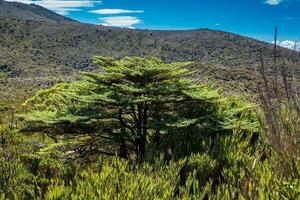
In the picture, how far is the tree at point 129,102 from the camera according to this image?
10906 millimetres

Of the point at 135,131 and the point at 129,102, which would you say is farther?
the point at 135,131

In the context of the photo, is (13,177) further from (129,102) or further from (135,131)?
(135,131)

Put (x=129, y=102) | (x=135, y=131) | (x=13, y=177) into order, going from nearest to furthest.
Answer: (x=13, y=177), (x=129, y=102), (x=135, y=131)

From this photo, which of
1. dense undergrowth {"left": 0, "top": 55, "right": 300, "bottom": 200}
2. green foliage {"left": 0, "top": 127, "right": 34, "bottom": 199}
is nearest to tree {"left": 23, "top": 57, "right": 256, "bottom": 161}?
dense undergrowth {"left": 0, "top": 55, "right": 300, "bottom": 200}

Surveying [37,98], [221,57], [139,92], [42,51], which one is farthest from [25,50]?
[139,92]

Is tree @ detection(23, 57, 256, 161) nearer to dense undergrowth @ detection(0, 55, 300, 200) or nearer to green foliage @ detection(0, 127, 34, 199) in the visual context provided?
dense undergrowth @ detection(0, 55, 300, 200)

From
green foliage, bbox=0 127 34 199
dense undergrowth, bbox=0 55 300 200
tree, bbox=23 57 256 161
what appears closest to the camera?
green foliage, bbox=0 127 34 199

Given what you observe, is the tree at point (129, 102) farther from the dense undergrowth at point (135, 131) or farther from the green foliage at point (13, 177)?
the green foliage at point (13, 177)

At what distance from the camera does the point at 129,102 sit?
1054cm

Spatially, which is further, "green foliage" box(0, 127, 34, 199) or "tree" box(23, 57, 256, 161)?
"tree" box(23, 57, 256, 161)

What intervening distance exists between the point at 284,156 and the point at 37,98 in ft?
53.6

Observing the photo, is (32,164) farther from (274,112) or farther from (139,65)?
(274,112)

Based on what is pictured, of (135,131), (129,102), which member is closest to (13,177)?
(129,102)

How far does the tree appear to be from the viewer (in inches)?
429
